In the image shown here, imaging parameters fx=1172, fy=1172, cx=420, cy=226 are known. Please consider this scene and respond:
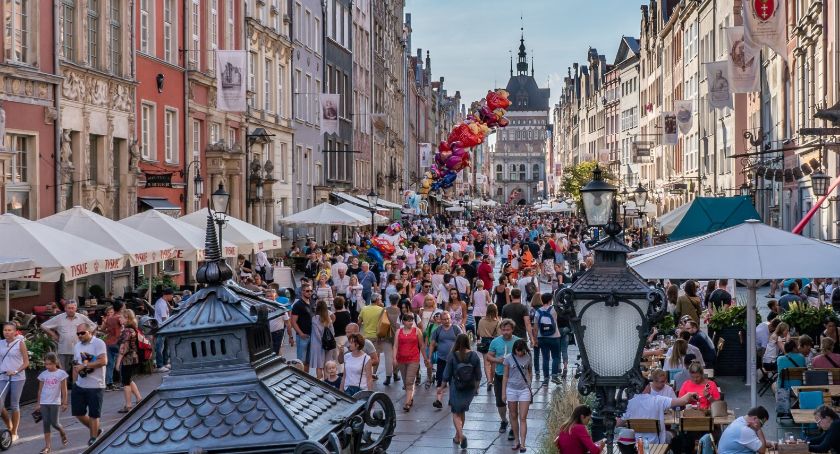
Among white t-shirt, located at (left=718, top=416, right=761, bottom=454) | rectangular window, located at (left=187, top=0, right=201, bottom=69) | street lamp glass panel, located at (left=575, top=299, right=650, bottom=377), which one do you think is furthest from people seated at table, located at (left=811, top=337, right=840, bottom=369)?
rectangular window, located at (left=187, top=0, right=201, bottom=69)

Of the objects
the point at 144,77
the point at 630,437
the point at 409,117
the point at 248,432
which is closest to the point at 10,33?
the point at 144,77

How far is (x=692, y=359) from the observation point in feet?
47.3

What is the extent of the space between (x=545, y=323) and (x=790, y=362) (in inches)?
171

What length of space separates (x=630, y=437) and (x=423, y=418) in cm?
593

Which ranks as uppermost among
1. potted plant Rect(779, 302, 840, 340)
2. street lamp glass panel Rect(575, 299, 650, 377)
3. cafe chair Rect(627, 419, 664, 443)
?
street lamp glass panel Rect(575, 299, 650, 377)

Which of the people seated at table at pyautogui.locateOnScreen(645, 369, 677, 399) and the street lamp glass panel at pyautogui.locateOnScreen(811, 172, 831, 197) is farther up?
the street lamp glass panel at pyautogui.locateOnScreen(811, 172, 831, 197)

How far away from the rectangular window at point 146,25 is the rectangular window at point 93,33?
284 centimetres

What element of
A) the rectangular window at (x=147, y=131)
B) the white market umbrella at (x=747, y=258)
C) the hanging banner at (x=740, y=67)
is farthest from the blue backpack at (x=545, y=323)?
the rectangular window at (x=147, y=131)

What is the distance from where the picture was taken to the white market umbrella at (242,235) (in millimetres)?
25659

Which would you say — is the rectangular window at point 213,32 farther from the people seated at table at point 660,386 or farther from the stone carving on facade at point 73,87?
the people seated at table at point 660,386

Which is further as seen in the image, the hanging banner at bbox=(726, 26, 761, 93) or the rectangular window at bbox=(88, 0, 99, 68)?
the hanging banner at bbox=(726, 26, 761, 93)

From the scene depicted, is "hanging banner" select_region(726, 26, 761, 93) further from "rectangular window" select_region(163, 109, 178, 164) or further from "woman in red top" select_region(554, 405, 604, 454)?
"woman in red top" select_region(554, 405, 604, 454)

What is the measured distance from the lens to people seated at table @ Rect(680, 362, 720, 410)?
12.9 meters

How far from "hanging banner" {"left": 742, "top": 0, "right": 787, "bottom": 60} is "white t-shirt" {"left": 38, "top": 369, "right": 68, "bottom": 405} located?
15954mm
